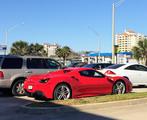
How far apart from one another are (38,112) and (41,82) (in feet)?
10.4

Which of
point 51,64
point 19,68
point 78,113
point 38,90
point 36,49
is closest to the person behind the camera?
point 78,113

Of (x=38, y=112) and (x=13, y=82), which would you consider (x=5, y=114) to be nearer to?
(x=38, y=112)

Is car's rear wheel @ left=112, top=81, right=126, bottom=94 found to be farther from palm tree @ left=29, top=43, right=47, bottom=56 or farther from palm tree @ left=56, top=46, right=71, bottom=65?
palm tree @ left=56, top=46, right=71, bottom=65

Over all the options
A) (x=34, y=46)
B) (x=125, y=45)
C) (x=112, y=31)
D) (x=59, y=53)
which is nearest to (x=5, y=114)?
(x=112, y=31)

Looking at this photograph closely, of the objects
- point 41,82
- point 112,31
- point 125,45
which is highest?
point 125,45

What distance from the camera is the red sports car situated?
14508 mm

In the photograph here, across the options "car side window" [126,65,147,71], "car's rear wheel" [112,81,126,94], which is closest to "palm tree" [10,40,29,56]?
"car side window" [126,65,147,71]

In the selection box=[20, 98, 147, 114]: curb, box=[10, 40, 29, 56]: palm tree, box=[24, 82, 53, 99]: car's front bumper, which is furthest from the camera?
box=[10, 40, 29, 56]: palm tree

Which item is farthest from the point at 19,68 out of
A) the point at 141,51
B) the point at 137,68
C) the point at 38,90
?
the point at 141,51

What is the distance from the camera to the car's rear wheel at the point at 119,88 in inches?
656

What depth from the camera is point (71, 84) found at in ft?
49.0

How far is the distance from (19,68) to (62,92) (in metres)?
3.03

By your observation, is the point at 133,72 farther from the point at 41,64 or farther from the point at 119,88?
the point at 41,64

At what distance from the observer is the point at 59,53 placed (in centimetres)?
10800
